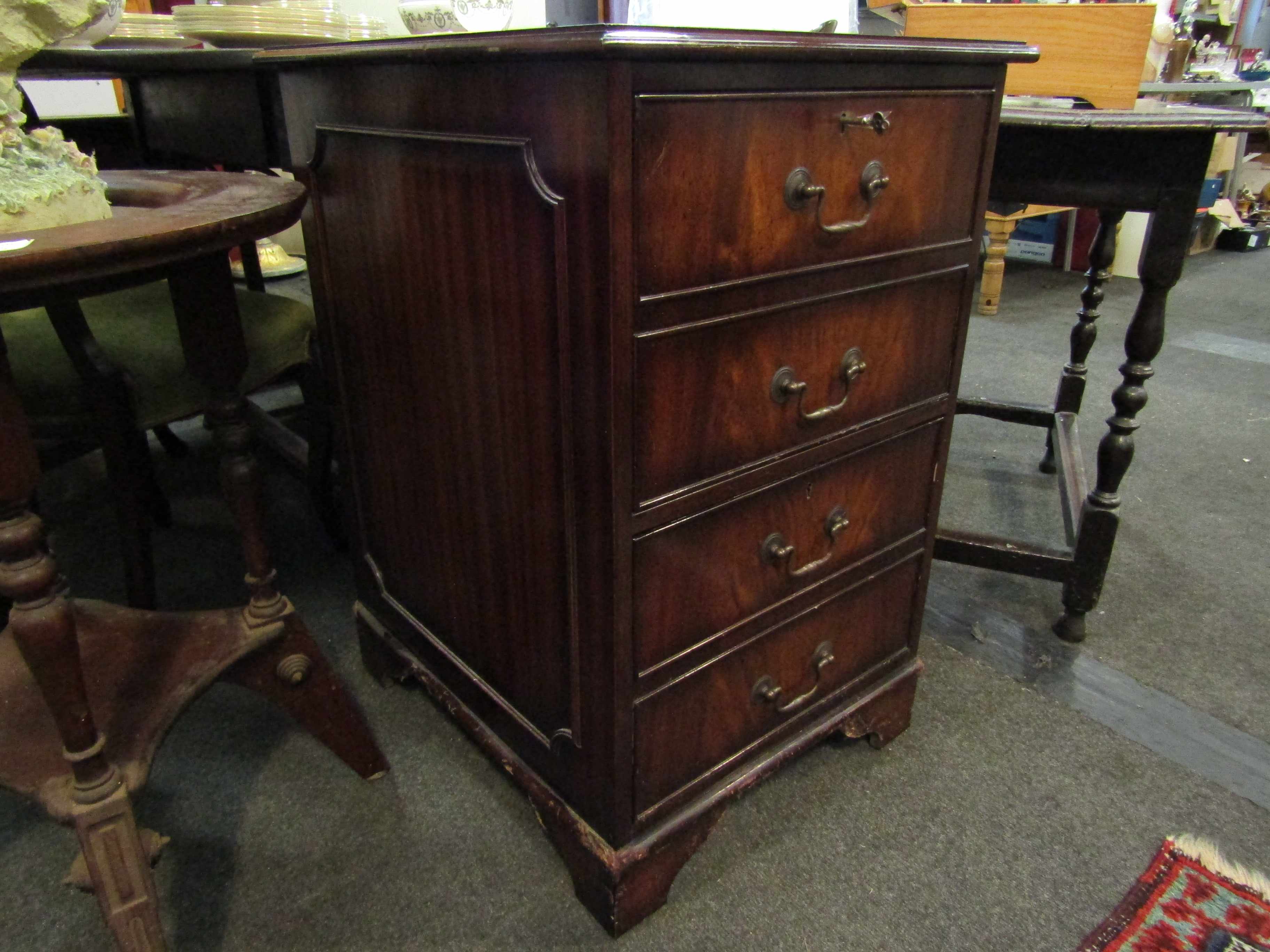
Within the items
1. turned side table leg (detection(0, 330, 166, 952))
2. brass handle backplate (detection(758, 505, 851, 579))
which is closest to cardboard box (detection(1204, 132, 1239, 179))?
brass handle backplate (detection(758, 505, 851, 579))

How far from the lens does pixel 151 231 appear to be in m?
0.57

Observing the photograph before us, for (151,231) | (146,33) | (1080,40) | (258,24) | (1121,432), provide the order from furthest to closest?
(1080,40), (146,33), (1121,432), (258,24), (151,231)

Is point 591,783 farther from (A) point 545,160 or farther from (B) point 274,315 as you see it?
(B) point 274,315

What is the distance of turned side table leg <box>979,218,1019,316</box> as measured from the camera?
107 inches

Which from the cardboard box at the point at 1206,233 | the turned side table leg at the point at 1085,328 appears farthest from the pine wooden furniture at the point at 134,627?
the cardboard box at the point at 1206,233

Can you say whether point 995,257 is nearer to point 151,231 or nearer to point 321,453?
point 321,453

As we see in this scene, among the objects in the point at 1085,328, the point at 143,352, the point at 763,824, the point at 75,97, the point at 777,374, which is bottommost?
the point at 763,824

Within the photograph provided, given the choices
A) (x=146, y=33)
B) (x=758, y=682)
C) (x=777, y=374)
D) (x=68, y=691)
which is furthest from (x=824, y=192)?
(x=146, y=33)

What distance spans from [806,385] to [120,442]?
0.86 meters

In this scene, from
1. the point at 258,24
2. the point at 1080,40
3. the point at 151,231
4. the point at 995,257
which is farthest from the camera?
the point at 995,257

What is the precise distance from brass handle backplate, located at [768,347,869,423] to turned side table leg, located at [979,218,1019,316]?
2.16m

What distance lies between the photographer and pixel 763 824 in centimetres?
97

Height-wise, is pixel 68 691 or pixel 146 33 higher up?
pixel 146 33

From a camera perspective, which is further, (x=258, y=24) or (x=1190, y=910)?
(x=258, y=24)
